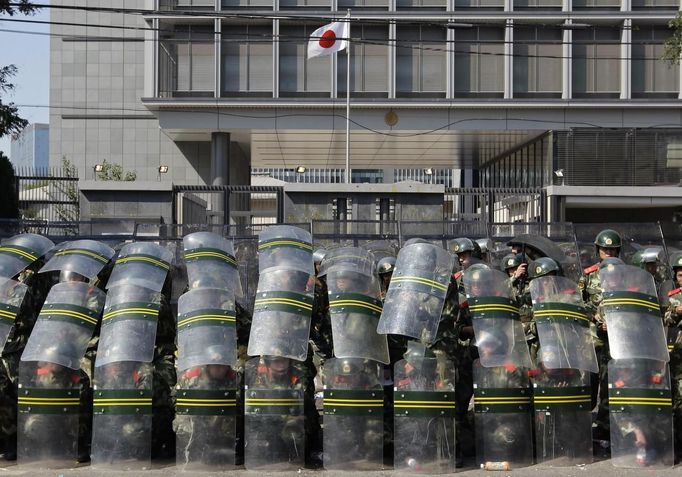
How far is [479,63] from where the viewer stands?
32625mm

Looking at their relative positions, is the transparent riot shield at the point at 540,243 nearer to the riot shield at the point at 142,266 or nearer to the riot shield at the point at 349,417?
the riot shield at the point at 349,417

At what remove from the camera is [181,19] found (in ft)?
106

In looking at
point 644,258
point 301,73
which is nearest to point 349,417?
point 644,258

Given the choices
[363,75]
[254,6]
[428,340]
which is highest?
[254,6]

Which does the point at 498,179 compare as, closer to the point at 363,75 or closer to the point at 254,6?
the point at 363,75

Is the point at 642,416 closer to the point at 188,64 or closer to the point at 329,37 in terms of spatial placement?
the point at 329,37

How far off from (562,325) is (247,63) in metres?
25.2

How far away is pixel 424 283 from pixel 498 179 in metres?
31.3

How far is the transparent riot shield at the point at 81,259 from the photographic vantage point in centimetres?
923

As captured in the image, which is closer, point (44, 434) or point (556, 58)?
point (44, 434)

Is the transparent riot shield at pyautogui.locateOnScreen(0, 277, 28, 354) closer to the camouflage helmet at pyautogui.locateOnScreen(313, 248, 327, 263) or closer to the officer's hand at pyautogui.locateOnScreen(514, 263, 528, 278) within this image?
the camouflage helmet at pyautogui.locateOnScreen(313, 248, 327, 263)

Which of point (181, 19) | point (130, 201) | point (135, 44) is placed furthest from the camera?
point (135, 44)

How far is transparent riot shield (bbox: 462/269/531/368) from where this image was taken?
868 centimetres

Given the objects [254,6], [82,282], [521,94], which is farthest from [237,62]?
[82,282]
